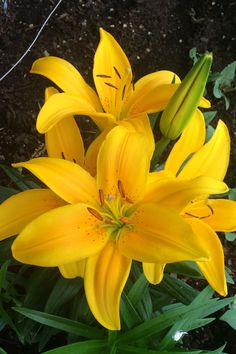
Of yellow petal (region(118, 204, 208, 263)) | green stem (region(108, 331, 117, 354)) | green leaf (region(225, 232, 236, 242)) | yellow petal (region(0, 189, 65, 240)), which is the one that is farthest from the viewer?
green leaf (region(225, 232, 236, 242))

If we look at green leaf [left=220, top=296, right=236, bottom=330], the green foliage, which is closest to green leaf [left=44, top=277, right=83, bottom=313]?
green leaf [left=220, top=296, right=236, bottom=330]

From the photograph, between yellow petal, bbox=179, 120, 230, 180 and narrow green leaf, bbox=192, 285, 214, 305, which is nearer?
yellow petal, bbox=179, 120, 230, 180

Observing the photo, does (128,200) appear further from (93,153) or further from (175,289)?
(175,289)

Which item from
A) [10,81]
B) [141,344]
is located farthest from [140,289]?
[10,81]

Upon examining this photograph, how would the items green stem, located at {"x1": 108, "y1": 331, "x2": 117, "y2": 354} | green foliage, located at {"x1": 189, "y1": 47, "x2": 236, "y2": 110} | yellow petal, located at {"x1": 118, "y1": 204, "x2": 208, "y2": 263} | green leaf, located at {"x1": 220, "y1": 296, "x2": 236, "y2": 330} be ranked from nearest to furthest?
yellow petal, located at {"x1": 118, "y1": 204, "x2": 208, "y2": 263} → green stem, located at {"x1": 108, "y1": 331, "x2": 117, "y2": 354} → green leaf, located at {"x1": 220, "y1": 296, "x2": 236, "y2": 330} → green foliage, located at {"x1": 189, "y1": 47, "x2": 236, "y2": 110}

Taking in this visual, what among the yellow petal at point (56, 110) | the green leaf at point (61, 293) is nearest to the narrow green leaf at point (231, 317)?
the green leaf at point (61, 293)

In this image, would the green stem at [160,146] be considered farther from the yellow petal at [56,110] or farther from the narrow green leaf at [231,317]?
the narrow green leaf at [231,317]

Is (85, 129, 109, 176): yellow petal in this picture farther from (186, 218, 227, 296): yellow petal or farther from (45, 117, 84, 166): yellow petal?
(186, 218, 227, 296): yellow petal

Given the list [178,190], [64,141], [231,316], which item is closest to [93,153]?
[64,141]
